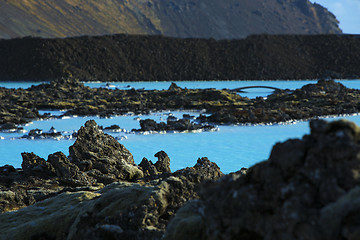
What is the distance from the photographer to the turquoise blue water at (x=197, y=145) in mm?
16125

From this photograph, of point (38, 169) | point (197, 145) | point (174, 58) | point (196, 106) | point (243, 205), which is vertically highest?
point (174, 58)

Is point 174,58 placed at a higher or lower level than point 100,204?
higher

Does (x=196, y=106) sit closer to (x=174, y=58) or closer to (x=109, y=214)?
(x=109, y=214)

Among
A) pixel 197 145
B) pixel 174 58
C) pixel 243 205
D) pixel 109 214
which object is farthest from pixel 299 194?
pixel 174 58

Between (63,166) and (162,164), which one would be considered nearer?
(63,166)

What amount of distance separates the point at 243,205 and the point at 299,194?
1.47 feet

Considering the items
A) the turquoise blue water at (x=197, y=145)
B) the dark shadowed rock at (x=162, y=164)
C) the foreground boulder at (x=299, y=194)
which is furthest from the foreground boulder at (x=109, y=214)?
the turquoise blue water at (x=197, y=145)

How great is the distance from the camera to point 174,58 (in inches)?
3477

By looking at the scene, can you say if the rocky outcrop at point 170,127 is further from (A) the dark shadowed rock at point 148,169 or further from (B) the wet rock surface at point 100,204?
(B) the wet rock surface at point 100,204

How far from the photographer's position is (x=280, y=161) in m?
3.26

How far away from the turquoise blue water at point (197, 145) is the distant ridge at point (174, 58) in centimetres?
5398

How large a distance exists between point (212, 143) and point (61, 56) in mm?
66628

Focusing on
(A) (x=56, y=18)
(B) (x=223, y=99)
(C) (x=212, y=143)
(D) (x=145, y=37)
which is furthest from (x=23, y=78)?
(A) (x=56, y=18)

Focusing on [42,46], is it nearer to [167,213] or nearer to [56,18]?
[167,213]
